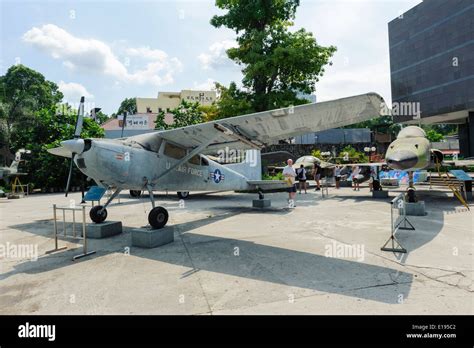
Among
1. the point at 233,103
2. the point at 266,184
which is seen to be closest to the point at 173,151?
the point at 266,184

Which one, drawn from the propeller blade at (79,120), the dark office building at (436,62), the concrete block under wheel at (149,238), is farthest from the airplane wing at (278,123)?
the dark office building at (436,62)

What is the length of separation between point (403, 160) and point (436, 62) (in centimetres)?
3151

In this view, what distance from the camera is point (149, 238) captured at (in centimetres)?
718

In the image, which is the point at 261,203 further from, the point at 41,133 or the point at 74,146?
the point at 41,133

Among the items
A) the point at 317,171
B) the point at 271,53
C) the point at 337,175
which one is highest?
the point at 271,53

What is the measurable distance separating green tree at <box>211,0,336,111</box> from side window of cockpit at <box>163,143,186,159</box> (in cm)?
1246

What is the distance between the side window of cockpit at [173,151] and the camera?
8965 mm

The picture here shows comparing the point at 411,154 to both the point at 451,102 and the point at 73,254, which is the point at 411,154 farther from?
the point at 451,102

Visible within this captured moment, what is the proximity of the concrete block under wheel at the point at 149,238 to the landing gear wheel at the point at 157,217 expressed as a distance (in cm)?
28

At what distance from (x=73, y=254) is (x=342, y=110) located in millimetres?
7042

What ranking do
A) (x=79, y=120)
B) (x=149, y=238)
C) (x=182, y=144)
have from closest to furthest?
(x=149, y=238) < (x=182, y=144) < (x=79, y=120)
